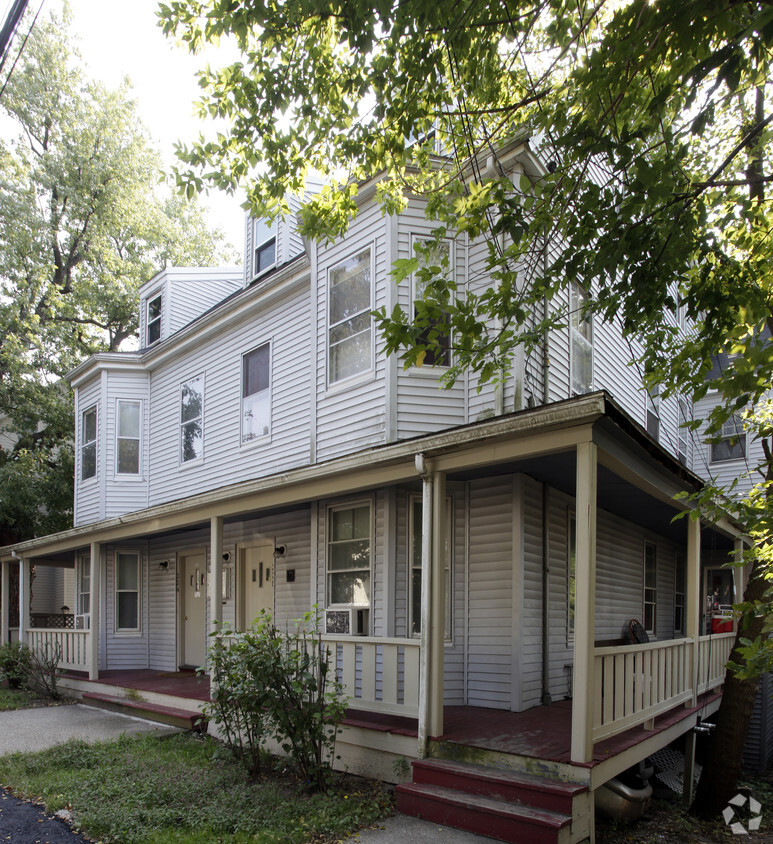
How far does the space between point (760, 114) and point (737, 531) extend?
6480 millimetres

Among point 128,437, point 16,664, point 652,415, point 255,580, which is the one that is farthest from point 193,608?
point 652,415

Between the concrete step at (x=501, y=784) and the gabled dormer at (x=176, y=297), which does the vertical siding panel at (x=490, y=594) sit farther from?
the gabled dormer at (x=176, y=297)

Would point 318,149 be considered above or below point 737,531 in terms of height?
above

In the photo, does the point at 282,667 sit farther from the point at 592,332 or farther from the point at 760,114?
the point at 760,114

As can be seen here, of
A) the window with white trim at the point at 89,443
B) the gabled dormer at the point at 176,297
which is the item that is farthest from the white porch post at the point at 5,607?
the gabled dormer at the point at 176,297

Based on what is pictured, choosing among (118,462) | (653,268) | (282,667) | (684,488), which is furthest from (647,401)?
(118,462)

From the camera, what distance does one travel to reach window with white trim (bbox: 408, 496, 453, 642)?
341 inches

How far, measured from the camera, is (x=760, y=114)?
28.4 ft

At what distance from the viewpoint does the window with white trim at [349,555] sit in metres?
9.33

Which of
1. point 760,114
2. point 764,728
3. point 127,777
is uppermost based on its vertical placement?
point 760,114

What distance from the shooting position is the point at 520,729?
682 centimetres

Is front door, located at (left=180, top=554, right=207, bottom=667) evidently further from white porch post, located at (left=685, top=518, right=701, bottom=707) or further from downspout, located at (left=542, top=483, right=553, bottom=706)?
white porch post, located at (left=685, top=518, right=701, bottom=707)

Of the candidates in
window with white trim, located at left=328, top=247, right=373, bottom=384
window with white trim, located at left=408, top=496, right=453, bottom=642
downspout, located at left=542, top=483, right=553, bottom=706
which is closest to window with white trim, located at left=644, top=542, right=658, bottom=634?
downspout, located at left=542, top=483, right=553, bottom=706

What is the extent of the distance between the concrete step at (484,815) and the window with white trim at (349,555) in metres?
3.31
